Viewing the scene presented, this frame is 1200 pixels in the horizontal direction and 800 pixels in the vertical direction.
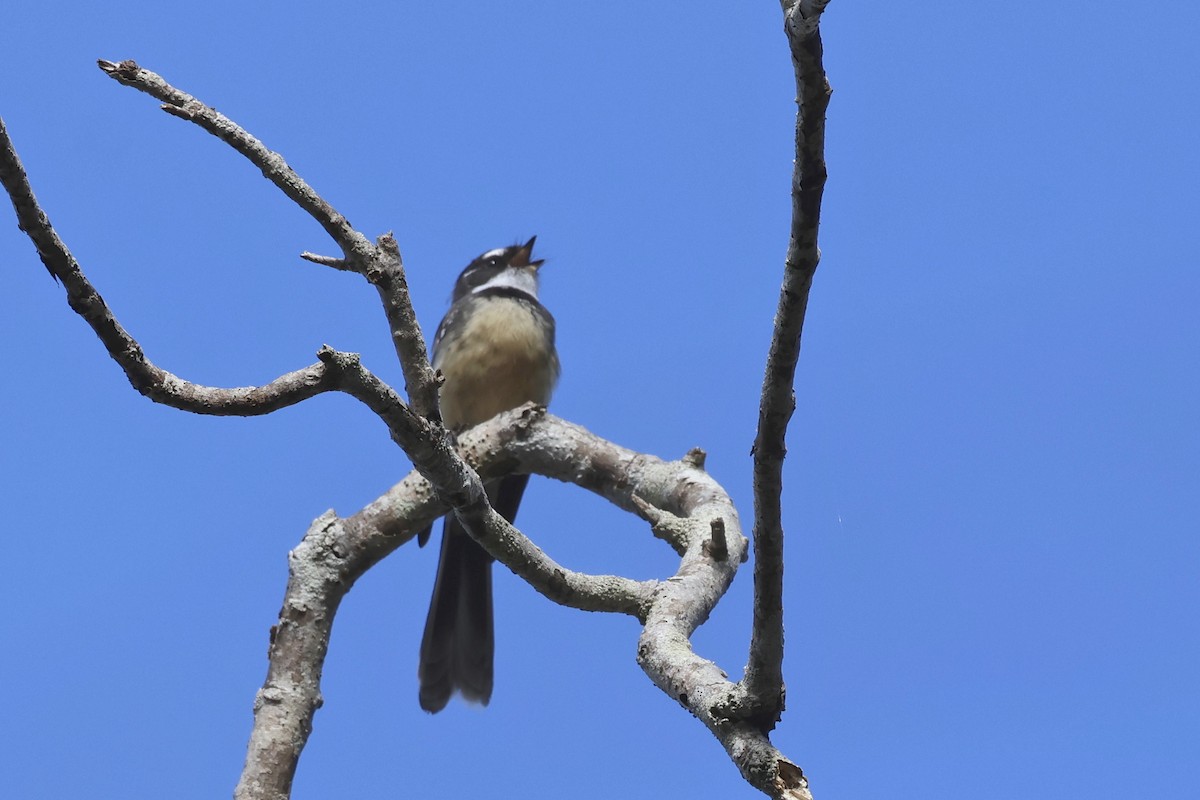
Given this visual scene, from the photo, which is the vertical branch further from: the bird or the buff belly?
the buff belly

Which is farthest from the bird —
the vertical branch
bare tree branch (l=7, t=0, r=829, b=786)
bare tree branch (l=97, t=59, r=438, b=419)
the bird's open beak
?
the vertical branch

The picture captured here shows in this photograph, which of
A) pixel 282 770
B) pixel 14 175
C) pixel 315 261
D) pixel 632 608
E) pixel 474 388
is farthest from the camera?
pixel 474 388

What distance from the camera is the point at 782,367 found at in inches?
74.0

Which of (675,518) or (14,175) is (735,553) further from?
(14,175)

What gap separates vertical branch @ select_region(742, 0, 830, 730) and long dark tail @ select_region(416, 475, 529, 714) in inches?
118

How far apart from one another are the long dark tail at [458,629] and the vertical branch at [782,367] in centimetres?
299

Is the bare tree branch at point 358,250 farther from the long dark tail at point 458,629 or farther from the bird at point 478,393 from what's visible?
the long dark tail at point 458,629

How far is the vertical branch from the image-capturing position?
1.65m

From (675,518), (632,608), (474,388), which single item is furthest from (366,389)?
(474,388)

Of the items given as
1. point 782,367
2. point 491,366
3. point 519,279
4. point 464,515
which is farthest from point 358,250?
point 519,279

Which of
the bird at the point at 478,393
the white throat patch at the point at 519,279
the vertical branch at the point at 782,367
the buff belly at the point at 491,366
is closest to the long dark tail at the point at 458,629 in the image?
the bird at the point at 478,393

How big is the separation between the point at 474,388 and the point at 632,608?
3189 mm

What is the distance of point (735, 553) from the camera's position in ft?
12.9

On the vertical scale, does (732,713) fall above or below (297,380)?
below
